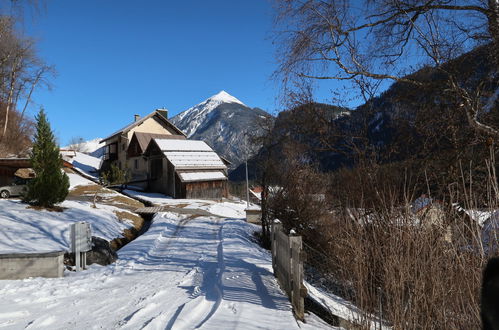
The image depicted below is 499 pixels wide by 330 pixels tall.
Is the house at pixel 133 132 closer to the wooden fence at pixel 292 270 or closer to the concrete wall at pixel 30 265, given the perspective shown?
the concrete wall at pixel 30 265

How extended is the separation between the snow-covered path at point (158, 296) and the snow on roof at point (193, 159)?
24662 mm

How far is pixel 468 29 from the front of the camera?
471 centimetres

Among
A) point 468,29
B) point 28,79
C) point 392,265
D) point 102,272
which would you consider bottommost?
point 102,272

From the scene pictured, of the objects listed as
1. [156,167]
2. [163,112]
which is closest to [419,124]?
[156,167]

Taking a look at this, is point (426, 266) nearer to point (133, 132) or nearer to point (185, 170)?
point (185, 170)

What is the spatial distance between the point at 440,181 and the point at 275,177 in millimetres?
7840

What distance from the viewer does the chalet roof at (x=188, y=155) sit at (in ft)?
114

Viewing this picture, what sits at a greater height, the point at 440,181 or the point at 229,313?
the point at 440,181

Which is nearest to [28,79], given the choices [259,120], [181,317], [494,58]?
[259,120]

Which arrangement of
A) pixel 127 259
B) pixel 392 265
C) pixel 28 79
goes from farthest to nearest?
pixel 28 79 < pixel 127 259 < pixel 392 265

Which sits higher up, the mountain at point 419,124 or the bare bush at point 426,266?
the mountain at point 419,124

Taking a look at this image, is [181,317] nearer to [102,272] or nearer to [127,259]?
[102,272]

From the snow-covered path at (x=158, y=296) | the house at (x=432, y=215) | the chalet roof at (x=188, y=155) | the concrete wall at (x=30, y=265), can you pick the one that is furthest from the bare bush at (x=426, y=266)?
the chalet roof at (x=188, y=155)

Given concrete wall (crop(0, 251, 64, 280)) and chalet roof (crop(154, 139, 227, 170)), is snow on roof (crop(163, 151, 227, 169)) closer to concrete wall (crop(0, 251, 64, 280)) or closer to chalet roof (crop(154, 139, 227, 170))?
chalet roof (crop(154, 139, 227, 170))
